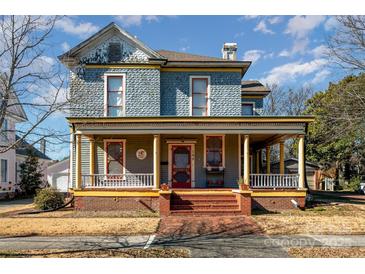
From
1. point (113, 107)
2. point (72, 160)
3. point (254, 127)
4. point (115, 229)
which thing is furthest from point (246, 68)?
point (115, 229)

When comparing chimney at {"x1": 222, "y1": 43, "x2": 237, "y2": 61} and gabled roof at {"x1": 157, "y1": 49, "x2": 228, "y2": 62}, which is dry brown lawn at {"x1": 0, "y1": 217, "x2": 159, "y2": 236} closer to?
gabled roof at {"x1": 157, "y1": 49, "x2": 228, "y2": 62}

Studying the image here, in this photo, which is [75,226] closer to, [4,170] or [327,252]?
[327,252]

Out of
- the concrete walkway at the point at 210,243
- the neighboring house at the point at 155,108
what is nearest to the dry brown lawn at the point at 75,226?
the concrete walkway at the point at 210,243

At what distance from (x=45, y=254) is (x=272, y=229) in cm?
672

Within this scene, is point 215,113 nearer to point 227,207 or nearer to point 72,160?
point 227,207

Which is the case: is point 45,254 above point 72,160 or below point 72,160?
below

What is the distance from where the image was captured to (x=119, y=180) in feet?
58.6

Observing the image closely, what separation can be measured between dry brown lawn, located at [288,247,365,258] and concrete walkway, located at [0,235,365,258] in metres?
0.31

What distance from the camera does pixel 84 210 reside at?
53.3 feet

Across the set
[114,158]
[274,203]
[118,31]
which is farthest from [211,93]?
[274,203]

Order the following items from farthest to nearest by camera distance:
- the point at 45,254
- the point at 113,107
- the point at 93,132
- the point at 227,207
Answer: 1. the point at 113,107
2. the point at 93,132
3. the point at 227,207
4. the point at 45,254

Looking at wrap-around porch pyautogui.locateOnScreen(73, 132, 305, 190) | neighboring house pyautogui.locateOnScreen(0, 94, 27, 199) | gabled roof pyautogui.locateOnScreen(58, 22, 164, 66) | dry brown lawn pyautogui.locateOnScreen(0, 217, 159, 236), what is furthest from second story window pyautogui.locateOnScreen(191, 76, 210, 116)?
neighboring house pyautogui.locateOnScreen(0, 94, 27, 199)

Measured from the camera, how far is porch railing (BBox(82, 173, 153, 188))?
Result: 17.6 meters

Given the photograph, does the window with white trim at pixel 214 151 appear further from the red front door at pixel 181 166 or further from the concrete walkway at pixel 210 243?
the concrete walkway at pixel 210 243
